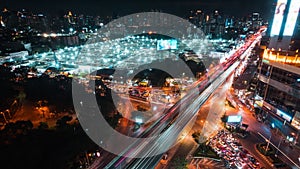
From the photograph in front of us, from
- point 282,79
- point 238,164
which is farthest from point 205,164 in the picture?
point 282,79

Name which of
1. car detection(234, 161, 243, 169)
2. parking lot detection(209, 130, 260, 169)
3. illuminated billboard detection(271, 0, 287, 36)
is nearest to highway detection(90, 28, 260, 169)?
parking lot detection(209, 130, 260, 169)

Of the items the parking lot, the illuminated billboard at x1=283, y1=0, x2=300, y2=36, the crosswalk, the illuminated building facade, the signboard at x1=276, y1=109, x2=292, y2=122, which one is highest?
the illuminated billboard at x1=283, y1=0, x2=300, y2=36

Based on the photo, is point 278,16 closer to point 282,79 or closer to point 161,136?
point 282,79

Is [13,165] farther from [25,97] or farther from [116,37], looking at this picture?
[116,37]

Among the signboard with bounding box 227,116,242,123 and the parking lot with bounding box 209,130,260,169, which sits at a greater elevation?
the signboard with bounding box 227,116,242,123

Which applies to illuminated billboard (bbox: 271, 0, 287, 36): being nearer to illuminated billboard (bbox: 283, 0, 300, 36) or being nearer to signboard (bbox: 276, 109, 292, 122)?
illuminated billboard (bbox: 283, 0, 300, 36)

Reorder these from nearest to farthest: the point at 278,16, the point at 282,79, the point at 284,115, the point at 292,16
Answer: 1. the point at 284,115
2. the point at 282,79
3. the point at 292,16
4. the point at 278,16

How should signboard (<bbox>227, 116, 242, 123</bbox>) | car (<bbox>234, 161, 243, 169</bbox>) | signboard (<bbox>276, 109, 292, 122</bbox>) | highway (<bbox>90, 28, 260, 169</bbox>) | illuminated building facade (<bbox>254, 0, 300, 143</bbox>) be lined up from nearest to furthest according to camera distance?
1. highway (<bbox>90, 28, 260, 169</bbox>)
2. car (<bbox>234, 161, 243, 169</bbox>)
3. illuminated building facade (<bbox>254, 0, 300, 143</bbox>)
4. signboard (<bbox>276, 109, 292, 122</bbox>)
5. signboard (<bbox>227, 116, 242, 123</bbox>)
